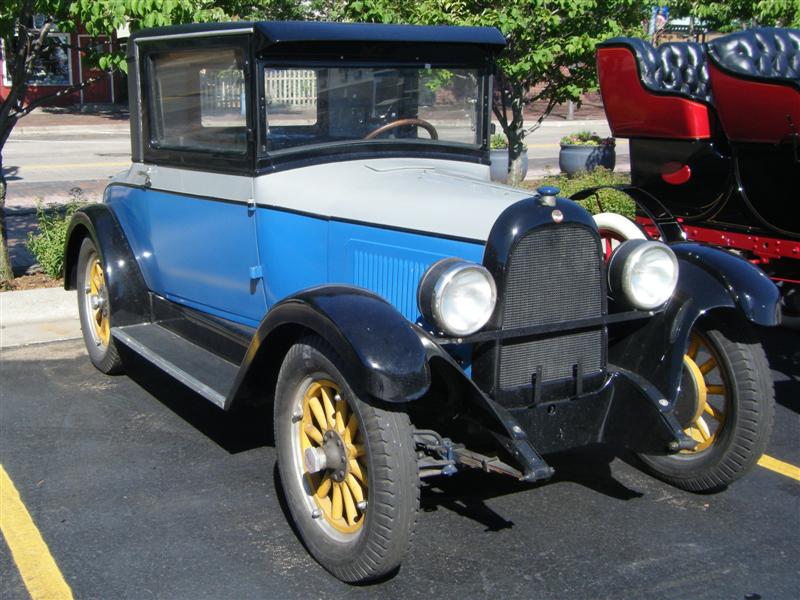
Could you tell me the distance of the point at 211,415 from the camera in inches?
194

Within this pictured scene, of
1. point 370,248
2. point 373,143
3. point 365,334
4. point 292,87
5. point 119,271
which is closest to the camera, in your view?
point 365,334

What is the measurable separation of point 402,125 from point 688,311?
62.3 inches

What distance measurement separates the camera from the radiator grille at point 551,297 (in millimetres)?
3334

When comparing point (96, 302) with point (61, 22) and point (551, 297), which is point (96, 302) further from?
→ point (551, 297)

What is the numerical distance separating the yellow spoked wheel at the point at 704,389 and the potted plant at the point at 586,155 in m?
10.2

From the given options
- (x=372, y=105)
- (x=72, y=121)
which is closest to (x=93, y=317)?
(x=372, y=105)

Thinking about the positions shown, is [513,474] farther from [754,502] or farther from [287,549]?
[754,502]

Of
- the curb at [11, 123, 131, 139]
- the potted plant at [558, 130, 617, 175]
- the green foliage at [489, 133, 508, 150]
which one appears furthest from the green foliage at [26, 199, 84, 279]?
the curb at [11, 123, 131, 139]

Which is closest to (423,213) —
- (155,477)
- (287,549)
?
(287,549)

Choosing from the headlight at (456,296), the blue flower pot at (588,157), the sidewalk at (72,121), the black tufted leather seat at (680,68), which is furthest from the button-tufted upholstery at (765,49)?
the sidewalk at (72,121)

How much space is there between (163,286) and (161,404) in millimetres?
643

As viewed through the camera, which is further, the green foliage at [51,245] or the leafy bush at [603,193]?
the leafy bush at [603,193]

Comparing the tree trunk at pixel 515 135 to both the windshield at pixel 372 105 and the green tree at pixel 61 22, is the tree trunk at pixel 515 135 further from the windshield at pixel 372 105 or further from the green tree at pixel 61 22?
the windshield at pixel 372 105

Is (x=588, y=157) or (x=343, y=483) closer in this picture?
(x=343, y=483)
